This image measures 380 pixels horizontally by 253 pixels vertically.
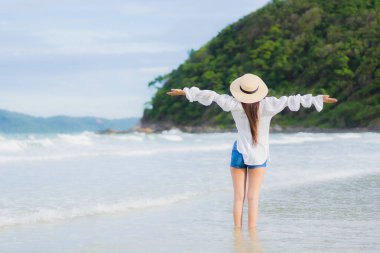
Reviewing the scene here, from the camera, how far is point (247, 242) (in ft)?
22.2

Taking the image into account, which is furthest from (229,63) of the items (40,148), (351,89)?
(40,148)

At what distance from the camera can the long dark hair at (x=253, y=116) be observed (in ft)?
22.5

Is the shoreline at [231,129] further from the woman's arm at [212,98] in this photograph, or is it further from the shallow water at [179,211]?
the woman's arm at [212,98]

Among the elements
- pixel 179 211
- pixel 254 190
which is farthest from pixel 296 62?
pixel 254 190

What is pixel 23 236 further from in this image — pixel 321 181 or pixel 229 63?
pixel 229 63

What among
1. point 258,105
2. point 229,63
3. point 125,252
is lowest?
point 125,252

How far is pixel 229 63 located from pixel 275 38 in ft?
26.2

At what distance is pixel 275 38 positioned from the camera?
9762 cm

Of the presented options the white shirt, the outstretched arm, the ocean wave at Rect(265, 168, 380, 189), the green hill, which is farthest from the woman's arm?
the green hill

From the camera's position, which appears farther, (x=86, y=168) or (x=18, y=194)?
(x=86, y=168)

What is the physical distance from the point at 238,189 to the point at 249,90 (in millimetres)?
1012

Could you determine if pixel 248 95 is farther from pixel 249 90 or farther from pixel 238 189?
pixel 238 189

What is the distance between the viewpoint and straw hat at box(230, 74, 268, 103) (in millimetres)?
6793

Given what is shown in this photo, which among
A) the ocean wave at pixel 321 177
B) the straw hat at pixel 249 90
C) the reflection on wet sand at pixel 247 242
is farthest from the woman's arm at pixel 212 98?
the ocean wave at pixel 321 177
